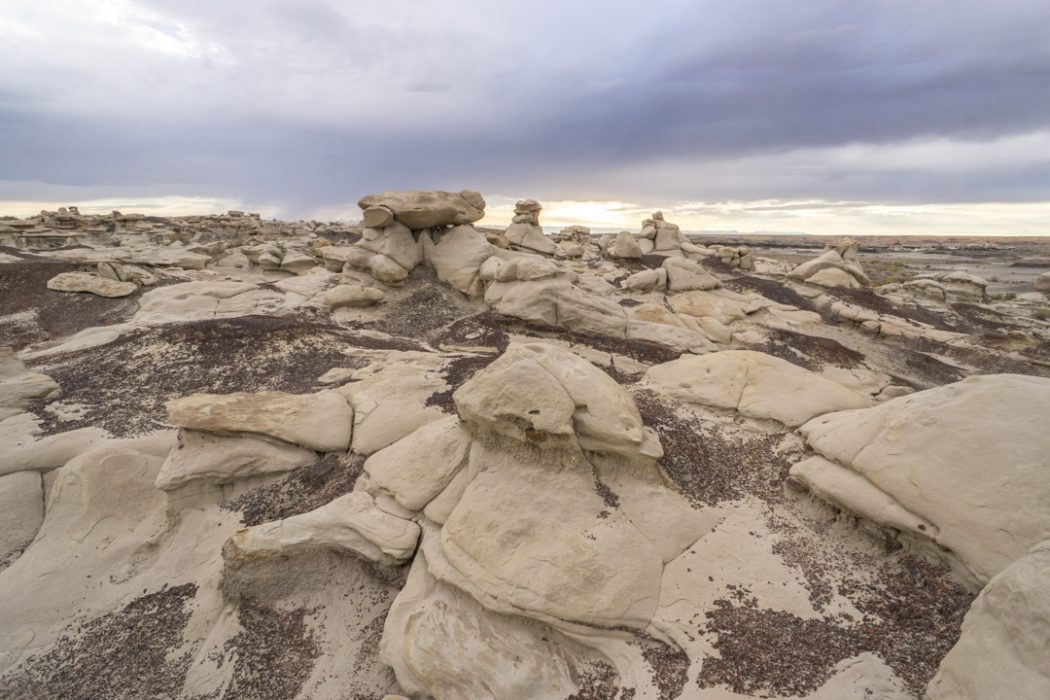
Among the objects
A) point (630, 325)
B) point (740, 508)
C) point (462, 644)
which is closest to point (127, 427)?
point (462, 644)

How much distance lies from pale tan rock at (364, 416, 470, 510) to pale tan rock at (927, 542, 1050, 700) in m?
4.94

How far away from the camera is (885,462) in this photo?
528 cm

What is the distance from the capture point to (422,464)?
20.7ft

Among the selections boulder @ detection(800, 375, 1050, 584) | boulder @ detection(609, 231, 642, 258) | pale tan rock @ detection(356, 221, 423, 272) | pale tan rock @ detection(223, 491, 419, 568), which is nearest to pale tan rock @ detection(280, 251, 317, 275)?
pale tan rock @ detection(356, 221, 423, 272)

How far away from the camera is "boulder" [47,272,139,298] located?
16125mm

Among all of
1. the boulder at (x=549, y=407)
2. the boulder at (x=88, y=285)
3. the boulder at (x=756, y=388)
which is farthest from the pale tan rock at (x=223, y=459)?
the boulder at (x=88, y=285)

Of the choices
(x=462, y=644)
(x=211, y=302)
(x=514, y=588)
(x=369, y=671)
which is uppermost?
(x=211, y=302)

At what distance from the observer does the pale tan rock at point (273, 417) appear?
7.21 metres

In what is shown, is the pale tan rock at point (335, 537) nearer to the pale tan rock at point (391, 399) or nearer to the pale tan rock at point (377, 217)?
the pale tan rock at point (391, 399)

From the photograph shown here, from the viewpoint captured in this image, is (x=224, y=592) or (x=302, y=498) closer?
(x=224, y=592)

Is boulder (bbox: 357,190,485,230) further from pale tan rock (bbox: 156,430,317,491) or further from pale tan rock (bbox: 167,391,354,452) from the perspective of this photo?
pale tan rock (bbox: 156,430,317,491)

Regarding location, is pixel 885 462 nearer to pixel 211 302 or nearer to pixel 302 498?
pixel 302 498

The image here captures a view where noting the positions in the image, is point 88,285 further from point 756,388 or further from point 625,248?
point 625,248

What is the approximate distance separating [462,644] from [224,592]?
134 inches
